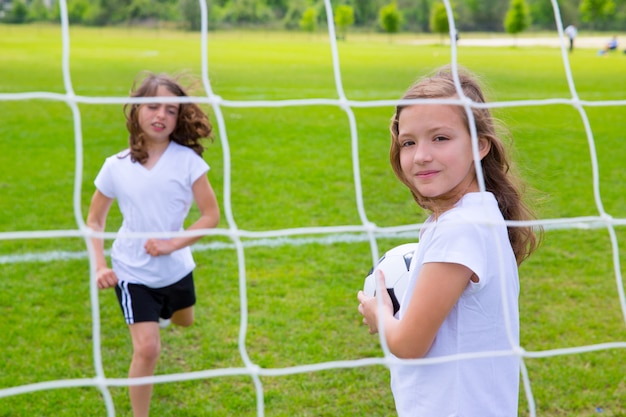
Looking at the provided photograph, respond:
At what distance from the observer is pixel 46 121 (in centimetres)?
1009

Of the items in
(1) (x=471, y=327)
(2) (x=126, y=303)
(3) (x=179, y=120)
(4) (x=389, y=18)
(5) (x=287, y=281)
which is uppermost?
(4) (x=389, y=18)

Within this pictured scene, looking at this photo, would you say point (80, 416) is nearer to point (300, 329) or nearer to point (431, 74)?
point (300, 329)

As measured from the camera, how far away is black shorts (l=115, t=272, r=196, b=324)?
263cm

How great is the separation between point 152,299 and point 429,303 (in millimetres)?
1463

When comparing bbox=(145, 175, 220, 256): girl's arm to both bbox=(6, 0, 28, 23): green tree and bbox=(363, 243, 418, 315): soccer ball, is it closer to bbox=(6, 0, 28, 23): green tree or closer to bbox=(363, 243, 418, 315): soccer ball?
bbox=(363, 243, 418, 315): soccer ball

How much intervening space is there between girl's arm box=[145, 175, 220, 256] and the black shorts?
165 mm

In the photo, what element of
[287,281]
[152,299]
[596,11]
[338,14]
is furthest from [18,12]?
[152,299]

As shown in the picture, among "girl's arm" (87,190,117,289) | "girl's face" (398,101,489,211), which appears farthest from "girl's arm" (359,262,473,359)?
"girl's arm" (87,190,117,289)

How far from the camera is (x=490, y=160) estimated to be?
6.06 feet

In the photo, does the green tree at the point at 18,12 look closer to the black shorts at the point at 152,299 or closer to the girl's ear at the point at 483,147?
the black shorts at the point at 152,299

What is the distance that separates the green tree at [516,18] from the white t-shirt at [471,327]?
4620cm

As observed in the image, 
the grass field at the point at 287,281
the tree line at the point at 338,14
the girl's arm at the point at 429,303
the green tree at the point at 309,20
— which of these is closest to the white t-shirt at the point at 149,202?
the grass field at the point at 287,281

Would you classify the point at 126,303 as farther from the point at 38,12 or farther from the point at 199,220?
the point at 38,12

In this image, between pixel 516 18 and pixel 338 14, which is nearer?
pixel 516 18
